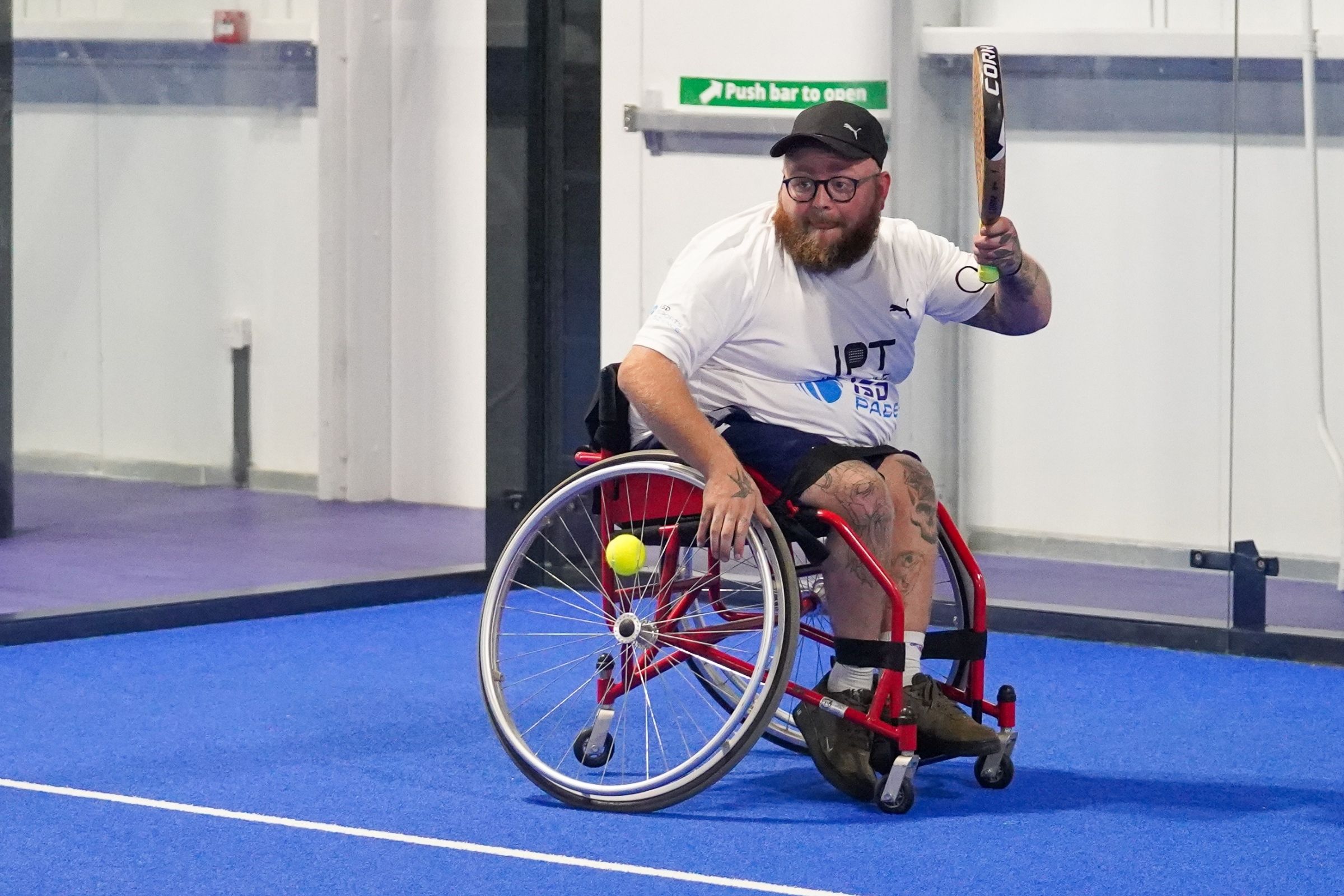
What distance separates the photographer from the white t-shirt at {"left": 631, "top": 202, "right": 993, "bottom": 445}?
3.62 meters

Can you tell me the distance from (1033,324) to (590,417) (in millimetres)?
827

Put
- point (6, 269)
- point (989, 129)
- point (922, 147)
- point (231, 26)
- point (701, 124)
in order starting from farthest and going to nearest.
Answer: point (701, 124)
point (922, 147)
point (231, 26)
point (6, 269)
point (989, 129)

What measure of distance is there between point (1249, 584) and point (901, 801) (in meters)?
1.96

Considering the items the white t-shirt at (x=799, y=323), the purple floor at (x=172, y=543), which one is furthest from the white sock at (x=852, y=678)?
the purple floor at (x=172, y=543)

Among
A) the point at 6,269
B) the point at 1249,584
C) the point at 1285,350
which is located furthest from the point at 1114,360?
the point at 6,269

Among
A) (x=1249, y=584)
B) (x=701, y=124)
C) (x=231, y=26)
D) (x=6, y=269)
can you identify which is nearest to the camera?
(x=1249, y=584)

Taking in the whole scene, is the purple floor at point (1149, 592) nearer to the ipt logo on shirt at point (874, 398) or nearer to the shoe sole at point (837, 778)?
the ipt logo on shirt at point (874, 398)

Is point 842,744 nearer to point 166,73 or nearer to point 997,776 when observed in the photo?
point 997,776

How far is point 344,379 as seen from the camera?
5.86 meters

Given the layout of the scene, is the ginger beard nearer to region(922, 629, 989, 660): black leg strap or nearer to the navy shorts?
the navy shorts

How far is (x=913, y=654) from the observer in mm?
3574

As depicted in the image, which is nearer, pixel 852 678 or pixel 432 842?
pixel 432 842

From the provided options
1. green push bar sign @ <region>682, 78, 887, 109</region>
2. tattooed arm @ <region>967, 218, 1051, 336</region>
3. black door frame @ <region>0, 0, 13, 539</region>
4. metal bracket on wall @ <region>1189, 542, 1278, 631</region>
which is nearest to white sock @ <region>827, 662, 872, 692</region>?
tattooed arm @ <region>967, 218, 1051, 336</region>

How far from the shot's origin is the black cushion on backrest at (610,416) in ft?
11.7
